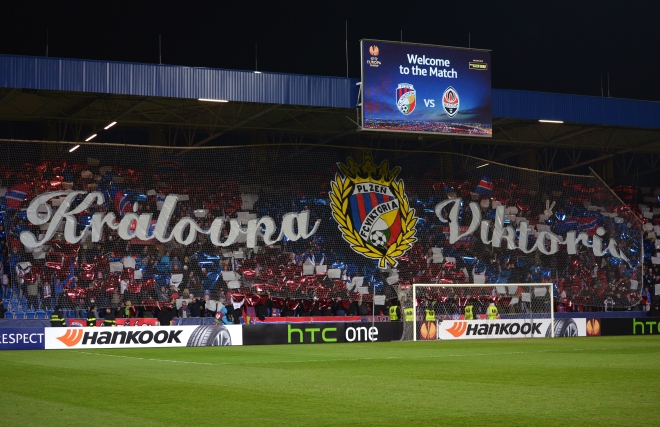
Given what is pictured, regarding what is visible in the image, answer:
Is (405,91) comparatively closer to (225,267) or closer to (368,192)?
(368,192)

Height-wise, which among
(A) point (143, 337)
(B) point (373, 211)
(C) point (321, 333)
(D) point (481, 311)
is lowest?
(C) point (321, 333)

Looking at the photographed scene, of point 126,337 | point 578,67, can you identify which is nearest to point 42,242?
point 126,337

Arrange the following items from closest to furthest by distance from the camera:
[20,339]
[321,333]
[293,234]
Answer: [20,339] → [321,333] → [293,234]

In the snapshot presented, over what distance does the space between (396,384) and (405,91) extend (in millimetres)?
21635

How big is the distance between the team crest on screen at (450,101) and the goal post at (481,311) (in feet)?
21.9

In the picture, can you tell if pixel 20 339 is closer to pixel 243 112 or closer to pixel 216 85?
pixel 216 85

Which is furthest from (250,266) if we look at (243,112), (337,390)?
(337,390)

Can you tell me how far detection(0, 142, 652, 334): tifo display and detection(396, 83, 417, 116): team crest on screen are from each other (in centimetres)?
141

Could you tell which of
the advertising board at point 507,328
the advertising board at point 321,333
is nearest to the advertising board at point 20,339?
the advertising board at point 321,333

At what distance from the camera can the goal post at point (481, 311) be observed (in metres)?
31.7

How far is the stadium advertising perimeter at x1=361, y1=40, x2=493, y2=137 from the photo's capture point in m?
33.2

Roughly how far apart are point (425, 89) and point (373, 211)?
5.73 meters

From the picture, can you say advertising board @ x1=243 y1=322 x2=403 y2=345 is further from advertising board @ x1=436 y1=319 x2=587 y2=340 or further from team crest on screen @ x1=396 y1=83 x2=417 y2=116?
team crest on screen @ x1=396 y1=83 x2=417 y2=116

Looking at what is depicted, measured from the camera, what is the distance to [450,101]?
34.7 meters
